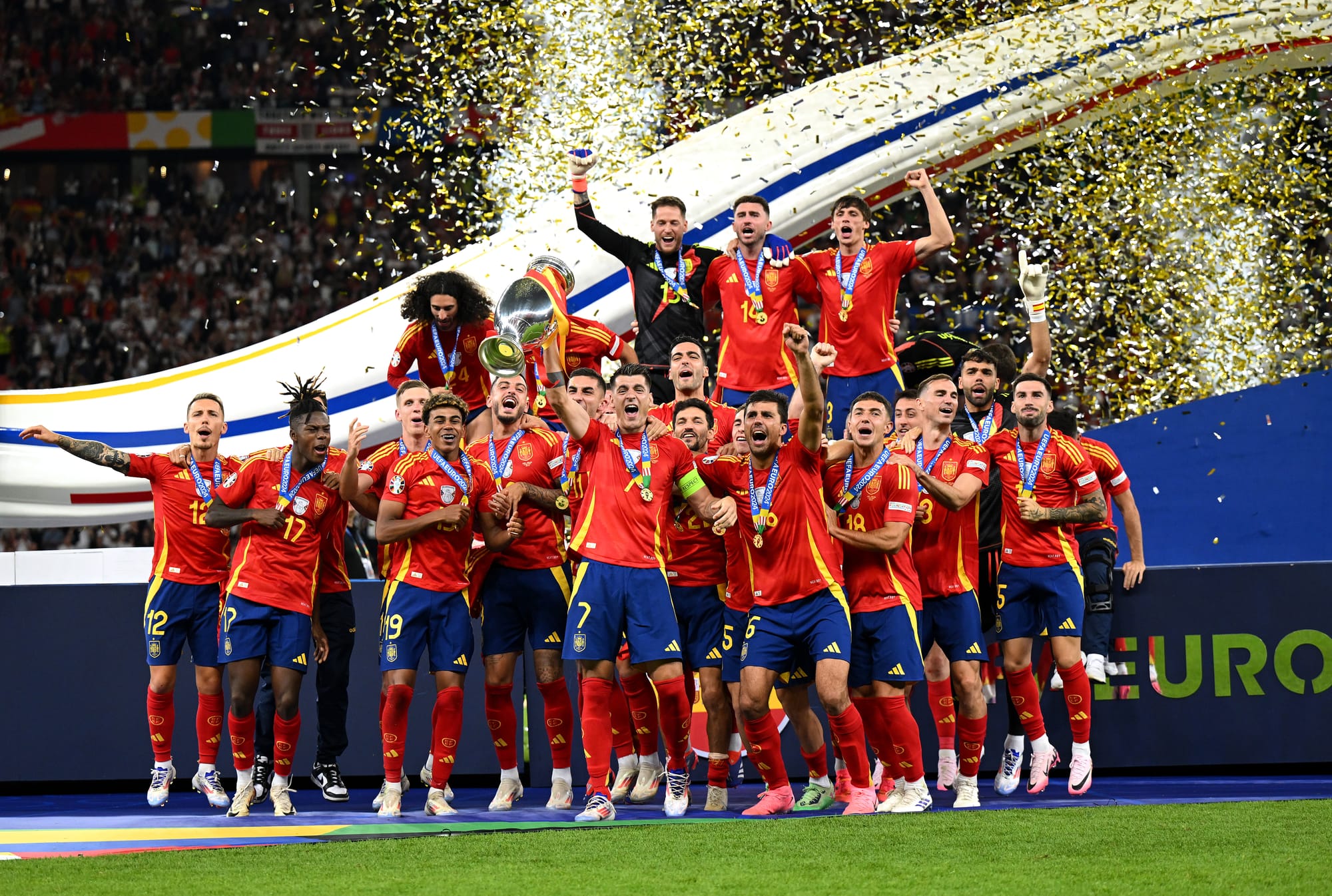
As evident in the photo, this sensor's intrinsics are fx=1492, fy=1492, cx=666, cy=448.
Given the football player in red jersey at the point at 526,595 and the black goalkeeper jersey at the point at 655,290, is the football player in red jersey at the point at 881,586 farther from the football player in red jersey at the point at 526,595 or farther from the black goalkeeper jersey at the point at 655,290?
Answer: the black goalkeeper jersey at the point at 655,290

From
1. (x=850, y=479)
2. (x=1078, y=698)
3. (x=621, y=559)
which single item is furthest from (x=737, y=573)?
(x=1078, y=698)

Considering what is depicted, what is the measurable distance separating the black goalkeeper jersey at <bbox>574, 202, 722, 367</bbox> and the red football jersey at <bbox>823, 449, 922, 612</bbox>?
207cm

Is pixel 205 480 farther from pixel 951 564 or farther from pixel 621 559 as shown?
pixel 951 564

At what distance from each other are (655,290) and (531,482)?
74.0 inches

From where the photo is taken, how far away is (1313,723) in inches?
316

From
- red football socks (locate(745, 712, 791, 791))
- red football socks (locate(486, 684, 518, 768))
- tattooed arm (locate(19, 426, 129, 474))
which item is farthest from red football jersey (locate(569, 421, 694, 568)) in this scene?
tattooed arm (locate(19, 426, 129, 474))

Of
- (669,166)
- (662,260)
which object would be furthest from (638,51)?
(662,260)

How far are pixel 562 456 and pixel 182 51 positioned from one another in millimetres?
14819

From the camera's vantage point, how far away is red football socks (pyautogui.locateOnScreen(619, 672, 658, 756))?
7102mm

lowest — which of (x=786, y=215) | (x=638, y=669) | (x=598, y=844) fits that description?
(x=598, y=844)

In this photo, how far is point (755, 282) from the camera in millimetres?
8367

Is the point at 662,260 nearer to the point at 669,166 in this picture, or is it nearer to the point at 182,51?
the point at 669,166

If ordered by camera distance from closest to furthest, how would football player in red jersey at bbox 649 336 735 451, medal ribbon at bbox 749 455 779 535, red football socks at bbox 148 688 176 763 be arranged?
medal ribbon at bbox 749 455 779 535 < football player in red jersey at bbox 649 336 735 451 < red football socks at bbox 148 688 176 763

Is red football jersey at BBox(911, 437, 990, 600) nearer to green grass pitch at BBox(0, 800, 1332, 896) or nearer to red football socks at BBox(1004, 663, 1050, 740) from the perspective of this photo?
red football socks at BBox(1004, 663, 1050, 740)
